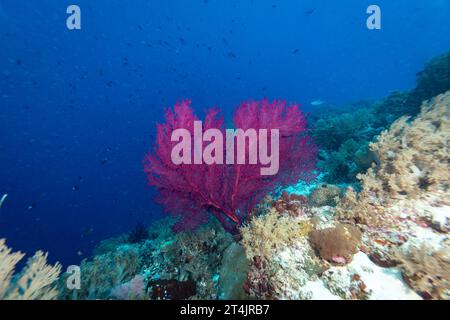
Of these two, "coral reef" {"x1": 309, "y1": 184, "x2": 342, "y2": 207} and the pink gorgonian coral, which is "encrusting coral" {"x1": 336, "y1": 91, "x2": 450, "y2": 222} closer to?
"coral reef" {"x1": 309, "y1": 184, "x2": 342, "y2": 207}

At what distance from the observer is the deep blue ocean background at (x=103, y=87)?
4159 cm

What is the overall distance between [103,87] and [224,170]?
99.0 metres

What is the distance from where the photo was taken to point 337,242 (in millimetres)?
3604

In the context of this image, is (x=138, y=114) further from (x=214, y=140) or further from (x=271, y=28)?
(x=214, y=140)

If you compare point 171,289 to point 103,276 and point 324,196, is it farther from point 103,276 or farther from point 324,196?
point 324,196

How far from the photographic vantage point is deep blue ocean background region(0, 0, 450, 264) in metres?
41.6

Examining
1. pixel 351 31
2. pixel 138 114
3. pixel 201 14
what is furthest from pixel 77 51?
pixel 351 31

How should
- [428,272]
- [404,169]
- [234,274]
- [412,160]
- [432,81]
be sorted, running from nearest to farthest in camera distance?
[428,272]
[234,274]
[404,169]
[412,160]
[432,81]

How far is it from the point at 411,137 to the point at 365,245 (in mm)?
2939

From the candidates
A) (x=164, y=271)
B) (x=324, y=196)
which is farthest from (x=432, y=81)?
(x=164, y=271)

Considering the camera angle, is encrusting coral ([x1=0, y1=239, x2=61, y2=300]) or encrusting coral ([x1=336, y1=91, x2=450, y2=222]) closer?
encrusting coral ([x1=0, y1=239, x2=61, y2=300])

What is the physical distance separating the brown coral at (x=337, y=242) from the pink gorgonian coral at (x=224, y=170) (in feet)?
5.53

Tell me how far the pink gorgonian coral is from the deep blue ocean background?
1000 centimetres

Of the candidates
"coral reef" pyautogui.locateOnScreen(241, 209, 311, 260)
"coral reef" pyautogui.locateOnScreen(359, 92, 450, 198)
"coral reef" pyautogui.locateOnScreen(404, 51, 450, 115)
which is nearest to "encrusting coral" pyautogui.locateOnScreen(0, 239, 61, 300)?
"coral reef" pyautogui.locateOnScreen(241, 209, 311, 260)
